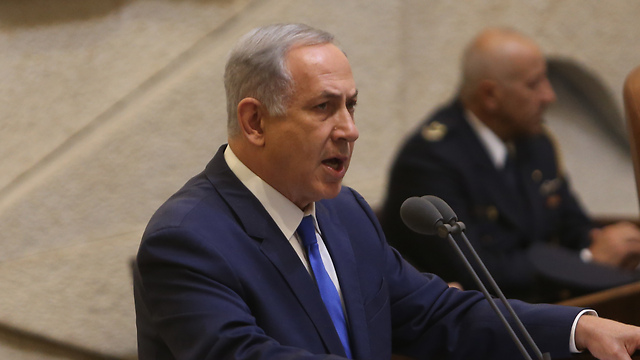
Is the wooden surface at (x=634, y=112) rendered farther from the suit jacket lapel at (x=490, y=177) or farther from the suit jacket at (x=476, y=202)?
the suit jacket lapel at (x=490, y=177)

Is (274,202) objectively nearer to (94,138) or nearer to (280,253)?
(280,253)

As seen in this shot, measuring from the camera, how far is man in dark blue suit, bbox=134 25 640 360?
1.64m

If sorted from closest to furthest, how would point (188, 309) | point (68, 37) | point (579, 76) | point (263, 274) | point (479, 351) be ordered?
point (188, 309) < point (263, 274) < point (479, 351) < point (68, 37) < point (579, 76)

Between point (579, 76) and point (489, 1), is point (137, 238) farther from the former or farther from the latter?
point (579, 76)

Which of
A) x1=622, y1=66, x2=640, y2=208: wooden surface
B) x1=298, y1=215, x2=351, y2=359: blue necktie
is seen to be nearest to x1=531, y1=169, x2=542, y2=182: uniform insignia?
x1=622, y1=66, x2=640, y2=208: wooden surface

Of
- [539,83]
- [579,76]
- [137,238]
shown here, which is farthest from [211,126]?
[579,76]

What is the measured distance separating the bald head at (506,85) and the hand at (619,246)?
1.79 ft

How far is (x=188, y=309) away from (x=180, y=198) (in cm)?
29

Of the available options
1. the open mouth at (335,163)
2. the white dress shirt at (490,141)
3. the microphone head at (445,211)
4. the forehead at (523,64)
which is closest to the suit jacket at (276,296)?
the open mouth at (335,163)

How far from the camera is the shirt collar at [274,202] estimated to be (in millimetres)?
1854

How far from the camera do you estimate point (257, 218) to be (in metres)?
1.82

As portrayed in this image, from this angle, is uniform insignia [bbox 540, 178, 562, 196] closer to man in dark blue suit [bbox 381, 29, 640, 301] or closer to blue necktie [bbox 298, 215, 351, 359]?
man in dark blue suit [bbox 381, 29, 640, 301]

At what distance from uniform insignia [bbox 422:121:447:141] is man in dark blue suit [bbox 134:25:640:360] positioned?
166 cm

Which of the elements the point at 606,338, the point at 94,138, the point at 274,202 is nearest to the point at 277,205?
the point at 274,202
